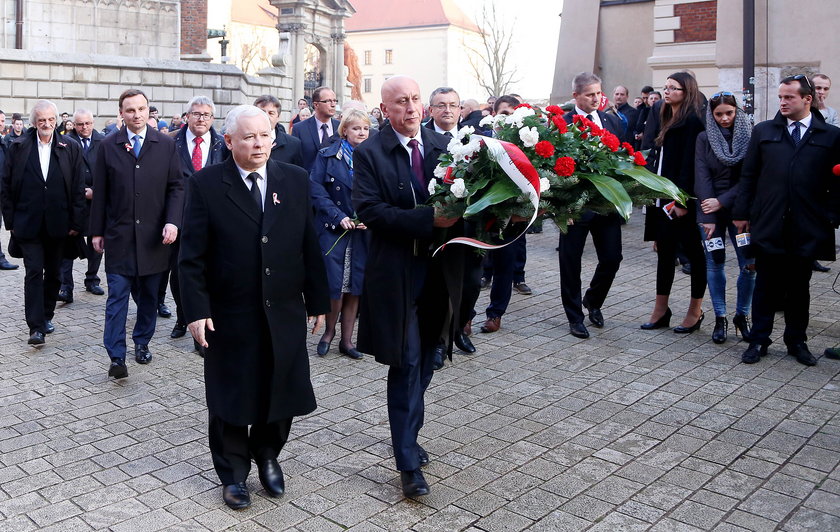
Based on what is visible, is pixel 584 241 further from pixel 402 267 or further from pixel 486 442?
pixel 402 267

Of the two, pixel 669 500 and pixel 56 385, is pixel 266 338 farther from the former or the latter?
pixel 56 385

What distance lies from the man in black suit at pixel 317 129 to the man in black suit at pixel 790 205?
3.89 m

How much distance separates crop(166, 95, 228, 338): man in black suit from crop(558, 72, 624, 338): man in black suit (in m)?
3.26

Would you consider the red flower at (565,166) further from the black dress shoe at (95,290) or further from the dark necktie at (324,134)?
the black dress shoe at (95,290)

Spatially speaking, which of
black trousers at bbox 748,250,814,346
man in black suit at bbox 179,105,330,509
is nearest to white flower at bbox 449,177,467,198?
man in black suit at bbox 179,105,330,509

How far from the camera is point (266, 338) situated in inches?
193

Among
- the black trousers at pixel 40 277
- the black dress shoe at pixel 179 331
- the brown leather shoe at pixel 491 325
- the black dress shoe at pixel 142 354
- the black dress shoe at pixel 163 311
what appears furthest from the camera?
the black dress shoe at pixel 163 311

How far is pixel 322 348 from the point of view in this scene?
321 inches

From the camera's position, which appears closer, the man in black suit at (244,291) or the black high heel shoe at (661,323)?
the man in black suit at (244,291)

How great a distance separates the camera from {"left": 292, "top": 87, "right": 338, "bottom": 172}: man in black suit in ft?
30.4

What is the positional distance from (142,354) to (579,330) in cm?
Result: 383

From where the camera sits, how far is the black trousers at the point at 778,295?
7.71 meters

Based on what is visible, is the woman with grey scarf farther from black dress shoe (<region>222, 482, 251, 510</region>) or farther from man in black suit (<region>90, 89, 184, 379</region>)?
black dress shoe (<region>222, 482, 251, 510</region>)

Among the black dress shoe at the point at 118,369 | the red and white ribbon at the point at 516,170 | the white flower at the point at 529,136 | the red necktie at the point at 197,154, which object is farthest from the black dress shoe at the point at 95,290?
the white flower at the point at 529,136
